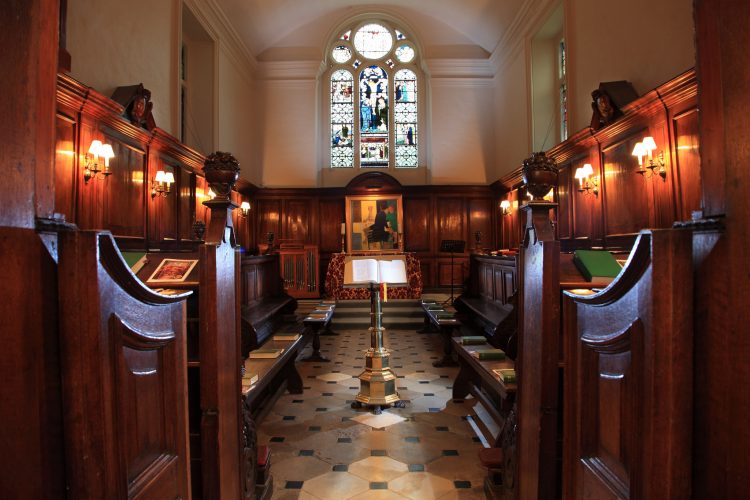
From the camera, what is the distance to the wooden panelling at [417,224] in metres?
12.4

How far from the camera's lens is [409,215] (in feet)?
40.9

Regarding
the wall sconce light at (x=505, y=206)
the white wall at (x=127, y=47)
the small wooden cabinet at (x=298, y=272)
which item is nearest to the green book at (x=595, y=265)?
the white wall at (x=127, y=47)

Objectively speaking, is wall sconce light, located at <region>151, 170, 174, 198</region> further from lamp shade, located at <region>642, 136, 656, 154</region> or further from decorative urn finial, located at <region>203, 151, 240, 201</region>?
lamp shade, located at <region>642, 136, 656, 154</region>

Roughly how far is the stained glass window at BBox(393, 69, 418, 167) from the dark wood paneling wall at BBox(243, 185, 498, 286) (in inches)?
49.0

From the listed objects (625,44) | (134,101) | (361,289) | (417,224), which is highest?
(625,44)

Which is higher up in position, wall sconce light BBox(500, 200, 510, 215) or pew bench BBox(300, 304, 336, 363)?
wall sconce light BBox(500, 200, 510, 215)

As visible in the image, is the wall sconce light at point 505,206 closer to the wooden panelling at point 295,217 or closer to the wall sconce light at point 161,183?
the wooden panelling at point 295,217

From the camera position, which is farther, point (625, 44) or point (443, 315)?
point (443, 315)

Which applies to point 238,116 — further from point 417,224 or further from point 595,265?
point 595,265

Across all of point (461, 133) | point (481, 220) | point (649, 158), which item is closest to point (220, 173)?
point (649, 158)

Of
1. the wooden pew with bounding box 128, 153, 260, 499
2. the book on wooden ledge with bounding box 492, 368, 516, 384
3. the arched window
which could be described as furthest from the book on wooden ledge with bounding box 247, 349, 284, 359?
the arched window

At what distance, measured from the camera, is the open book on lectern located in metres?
4.39

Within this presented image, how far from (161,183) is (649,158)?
703cm

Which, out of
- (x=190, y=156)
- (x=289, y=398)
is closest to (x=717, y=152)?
(x=289, y=398)
